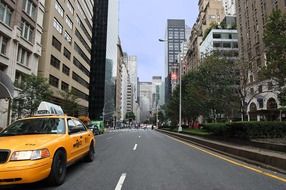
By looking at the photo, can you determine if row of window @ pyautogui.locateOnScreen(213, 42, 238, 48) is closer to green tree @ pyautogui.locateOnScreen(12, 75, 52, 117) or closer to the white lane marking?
green tree @ pyautogui.locateOnScreen(12, 75, 52, 117)

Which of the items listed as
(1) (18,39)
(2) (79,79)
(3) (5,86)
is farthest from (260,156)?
(2) (79,79)

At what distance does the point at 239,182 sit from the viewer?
270 inches

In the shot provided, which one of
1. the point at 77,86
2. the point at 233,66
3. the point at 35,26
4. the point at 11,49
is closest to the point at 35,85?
the point at 11,49

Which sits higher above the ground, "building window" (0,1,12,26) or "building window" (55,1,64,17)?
"building window" (55,1,64,17)

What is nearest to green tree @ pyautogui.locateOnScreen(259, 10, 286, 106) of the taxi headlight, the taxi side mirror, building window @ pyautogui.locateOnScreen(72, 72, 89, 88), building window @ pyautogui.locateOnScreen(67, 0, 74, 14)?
the taxi side mirror

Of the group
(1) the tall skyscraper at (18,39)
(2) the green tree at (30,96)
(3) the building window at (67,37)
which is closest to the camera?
(2) the green tree at (30,96)

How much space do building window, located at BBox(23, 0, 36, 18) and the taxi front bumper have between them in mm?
29999

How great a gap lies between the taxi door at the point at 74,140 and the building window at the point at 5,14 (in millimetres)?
22429

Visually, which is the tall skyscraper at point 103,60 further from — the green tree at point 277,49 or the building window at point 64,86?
the green tree at point 277,49

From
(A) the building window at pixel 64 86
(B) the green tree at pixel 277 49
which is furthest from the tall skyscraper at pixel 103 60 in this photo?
(B) the green tree at pixel 277 49

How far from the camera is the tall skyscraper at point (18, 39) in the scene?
2698cm

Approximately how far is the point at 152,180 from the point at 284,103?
10.3 metres

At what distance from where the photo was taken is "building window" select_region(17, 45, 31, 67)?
30314mm

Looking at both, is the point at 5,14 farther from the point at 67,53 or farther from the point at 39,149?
the point at 39,149
